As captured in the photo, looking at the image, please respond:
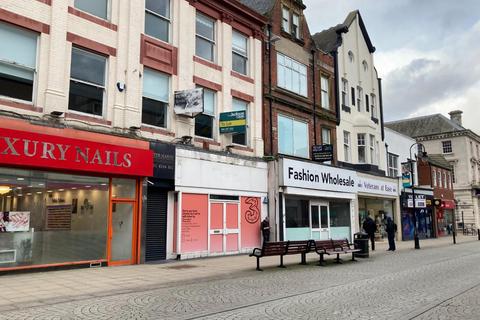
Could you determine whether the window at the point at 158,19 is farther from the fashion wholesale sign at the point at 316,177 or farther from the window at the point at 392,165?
the window at the point at 392,165

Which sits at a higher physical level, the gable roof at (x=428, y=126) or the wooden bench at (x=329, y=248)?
the gable roof at (x=428, y=126)

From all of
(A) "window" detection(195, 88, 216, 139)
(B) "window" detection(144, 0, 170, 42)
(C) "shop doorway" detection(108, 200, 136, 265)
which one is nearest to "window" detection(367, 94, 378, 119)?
(A) "window" detection(195, 88, 216, 139)

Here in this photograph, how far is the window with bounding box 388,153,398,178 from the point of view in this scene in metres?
33.3

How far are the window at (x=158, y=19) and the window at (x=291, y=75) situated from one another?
7392mm

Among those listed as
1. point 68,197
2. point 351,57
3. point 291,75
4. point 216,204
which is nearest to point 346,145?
point 351,57

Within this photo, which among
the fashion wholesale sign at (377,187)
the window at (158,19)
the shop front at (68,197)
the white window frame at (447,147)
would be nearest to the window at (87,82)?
the shop front at (68,197)

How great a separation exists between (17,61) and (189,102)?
6.03 m

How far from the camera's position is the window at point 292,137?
22.6 m

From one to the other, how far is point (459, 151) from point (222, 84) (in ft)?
159

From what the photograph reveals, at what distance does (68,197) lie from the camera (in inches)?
523

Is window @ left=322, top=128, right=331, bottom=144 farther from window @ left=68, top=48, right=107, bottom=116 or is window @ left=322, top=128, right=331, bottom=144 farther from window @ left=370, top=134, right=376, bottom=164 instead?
window @ left=68, top=48, right=107, bottom=116

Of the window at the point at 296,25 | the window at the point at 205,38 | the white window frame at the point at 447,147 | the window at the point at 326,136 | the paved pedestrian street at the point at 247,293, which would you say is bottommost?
the paved pedestrian street at the point at 247,293

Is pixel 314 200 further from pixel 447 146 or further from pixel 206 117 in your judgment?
pixel 447 146

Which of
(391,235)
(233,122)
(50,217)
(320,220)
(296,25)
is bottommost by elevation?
(391,235)
